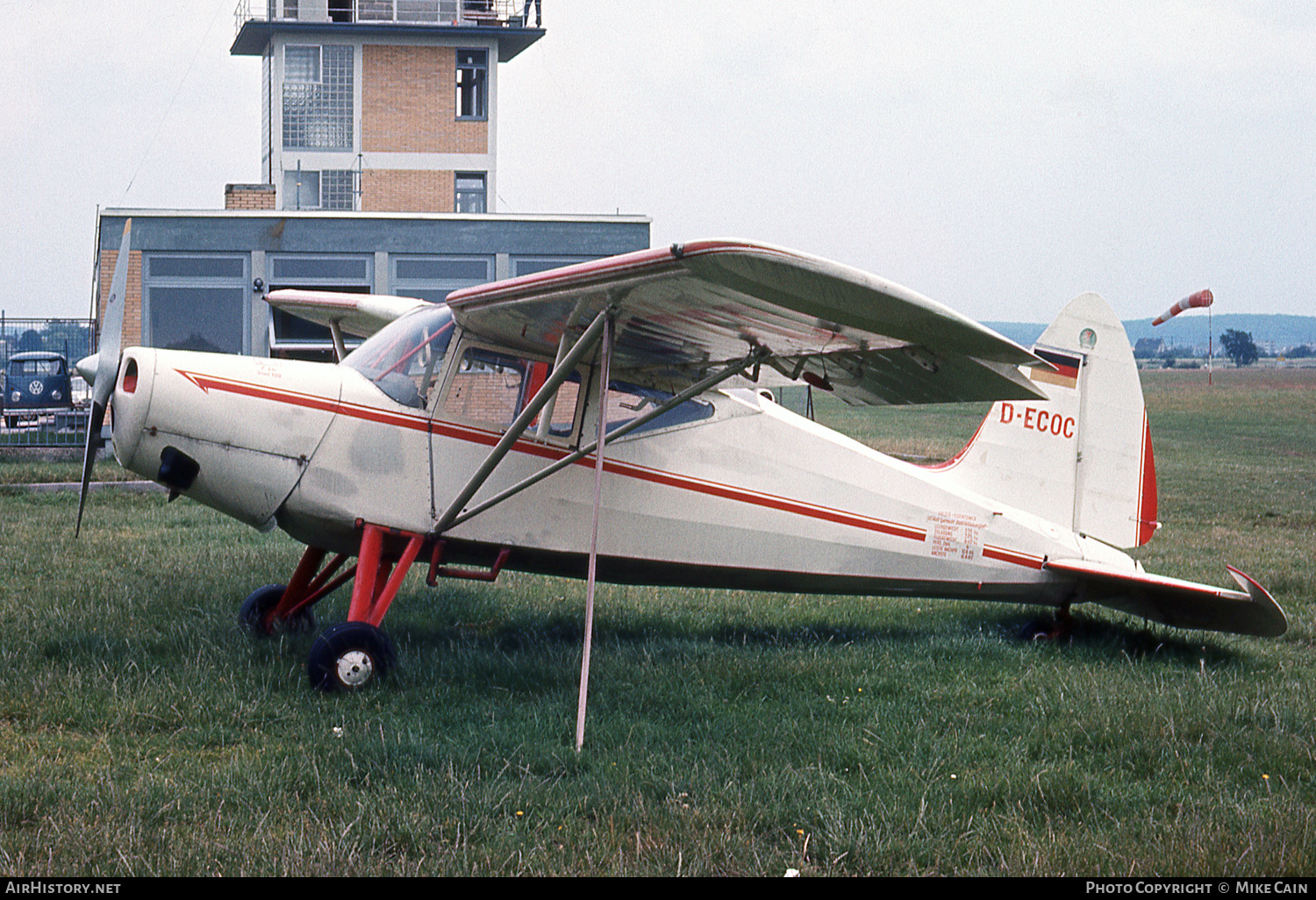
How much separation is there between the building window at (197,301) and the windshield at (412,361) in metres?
18.5

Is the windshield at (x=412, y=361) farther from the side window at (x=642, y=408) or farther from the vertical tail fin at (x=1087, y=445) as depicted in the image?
the vertical tail fin at (x=1087, y=445)

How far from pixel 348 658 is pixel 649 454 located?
219 cm

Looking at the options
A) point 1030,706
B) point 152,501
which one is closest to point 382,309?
point 1030,706

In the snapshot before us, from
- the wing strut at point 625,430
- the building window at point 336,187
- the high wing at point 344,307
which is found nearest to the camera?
the wing strut at point 625,430

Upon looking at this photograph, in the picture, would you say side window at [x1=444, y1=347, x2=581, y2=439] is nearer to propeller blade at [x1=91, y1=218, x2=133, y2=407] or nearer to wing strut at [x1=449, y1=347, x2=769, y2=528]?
wing strut at [x1=449, y1=347, x2=769, y2=528]

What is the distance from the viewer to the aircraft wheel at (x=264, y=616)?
24.1ft

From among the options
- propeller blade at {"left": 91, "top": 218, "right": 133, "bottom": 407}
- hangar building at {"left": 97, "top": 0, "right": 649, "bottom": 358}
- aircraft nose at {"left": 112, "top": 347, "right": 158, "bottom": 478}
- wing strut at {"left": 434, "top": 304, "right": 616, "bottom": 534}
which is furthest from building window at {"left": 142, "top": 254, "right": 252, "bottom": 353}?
wing strut at {"left": 434, "top": 304, "right": 616, "bottom": 534}

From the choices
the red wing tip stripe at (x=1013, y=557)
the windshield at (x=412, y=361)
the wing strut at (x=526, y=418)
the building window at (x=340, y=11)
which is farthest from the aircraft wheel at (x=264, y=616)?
the building window at (x=340, y=11)

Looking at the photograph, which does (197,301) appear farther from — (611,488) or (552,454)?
(611,488)

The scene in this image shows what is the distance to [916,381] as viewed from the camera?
6492mm

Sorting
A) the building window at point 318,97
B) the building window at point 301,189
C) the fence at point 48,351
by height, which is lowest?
the fence at point 48,351

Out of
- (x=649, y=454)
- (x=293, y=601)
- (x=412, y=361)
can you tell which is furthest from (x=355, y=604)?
(x=649, y=454)

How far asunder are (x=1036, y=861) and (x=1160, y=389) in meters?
81.4
